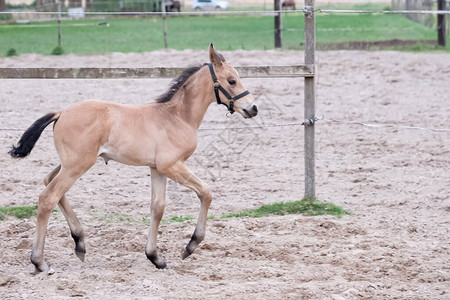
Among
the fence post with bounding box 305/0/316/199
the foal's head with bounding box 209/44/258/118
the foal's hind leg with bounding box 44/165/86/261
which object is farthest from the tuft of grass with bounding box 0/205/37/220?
the fence post with bounding box 305/0/316/199

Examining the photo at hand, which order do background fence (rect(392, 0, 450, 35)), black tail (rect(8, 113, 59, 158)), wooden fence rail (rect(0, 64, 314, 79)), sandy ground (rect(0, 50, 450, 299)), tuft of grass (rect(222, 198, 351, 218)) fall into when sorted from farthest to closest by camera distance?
background fence (rect(392, 0, 450, 35)) → tuft of grass (rect(222, 198, 351, 218)) → wooden fence rail (rect(0, 64, 314, 79)) → black tail (rect(8, 113, 59, 158)) → sandy ground (rect(0, 50, 450, 299))

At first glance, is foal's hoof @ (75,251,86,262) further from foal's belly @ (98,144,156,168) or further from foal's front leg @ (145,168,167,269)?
foal's belly @ (98,144,156,168)

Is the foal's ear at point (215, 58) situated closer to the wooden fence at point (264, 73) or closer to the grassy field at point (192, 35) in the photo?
the wooden fence at point (264, 73)

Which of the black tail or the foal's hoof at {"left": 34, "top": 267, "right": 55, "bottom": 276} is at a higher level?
the black tail

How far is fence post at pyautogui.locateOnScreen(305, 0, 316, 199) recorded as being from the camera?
6591 millimetres

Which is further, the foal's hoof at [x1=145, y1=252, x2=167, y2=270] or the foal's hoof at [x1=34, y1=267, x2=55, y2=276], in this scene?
the foal's hoof at [x1=145, y1=252, x2=167, y2=270]

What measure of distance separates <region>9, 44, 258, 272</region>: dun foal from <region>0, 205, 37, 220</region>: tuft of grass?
4.20ft

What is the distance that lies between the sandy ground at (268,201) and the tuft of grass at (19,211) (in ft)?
0.52

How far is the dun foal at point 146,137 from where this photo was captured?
4910 mm

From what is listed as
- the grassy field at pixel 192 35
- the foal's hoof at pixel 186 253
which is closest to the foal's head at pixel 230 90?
the foal's hoof at pixel 186 253

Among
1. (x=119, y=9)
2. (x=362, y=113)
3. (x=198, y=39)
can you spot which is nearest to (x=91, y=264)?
(x=362, y=113)

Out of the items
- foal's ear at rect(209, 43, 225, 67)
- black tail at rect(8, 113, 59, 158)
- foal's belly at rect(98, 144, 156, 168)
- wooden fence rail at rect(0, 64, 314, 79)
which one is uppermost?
foal's ear at rect(209, 43, 225, 67)

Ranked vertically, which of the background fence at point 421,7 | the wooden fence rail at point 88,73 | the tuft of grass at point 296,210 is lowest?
the tuft of grass at point 296,210

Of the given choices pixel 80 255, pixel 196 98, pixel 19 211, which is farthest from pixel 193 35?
pixel 80 255
